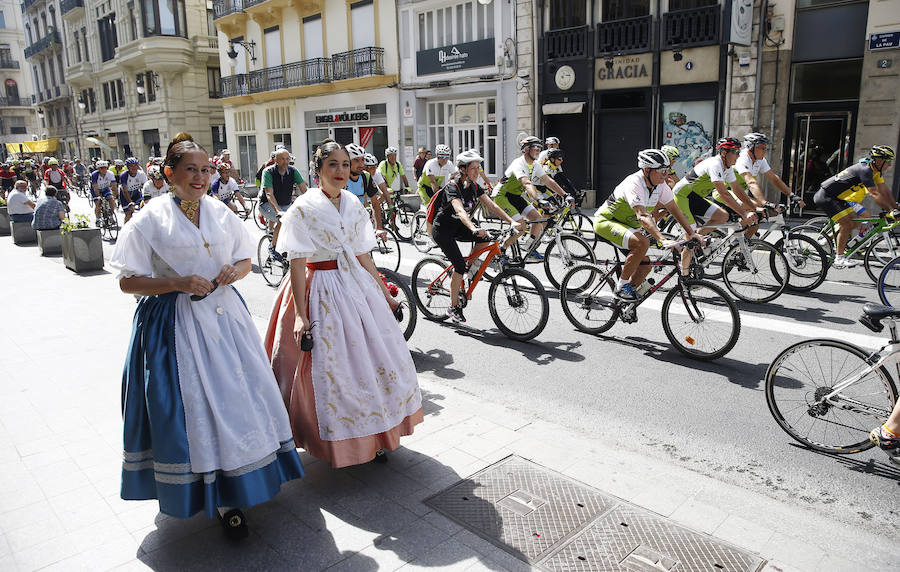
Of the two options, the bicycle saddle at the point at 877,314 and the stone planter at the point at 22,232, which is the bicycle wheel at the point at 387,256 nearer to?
the bicycle saddle at the point at 877,314

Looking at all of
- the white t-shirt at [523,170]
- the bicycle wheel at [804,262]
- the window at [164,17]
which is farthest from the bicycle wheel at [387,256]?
the window at [164,17]

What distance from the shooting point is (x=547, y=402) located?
5.43 m

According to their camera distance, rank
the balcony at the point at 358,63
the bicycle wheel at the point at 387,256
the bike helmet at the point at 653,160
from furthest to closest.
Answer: the balcony at the point at 358,63, the bicycle wheel at the point at 387,256, the bike helmet at the point at 653,160

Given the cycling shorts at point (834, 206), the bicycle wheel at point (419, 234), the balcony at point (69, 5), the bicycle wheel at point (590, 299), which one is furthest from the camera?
the balcony at point (69, 5)

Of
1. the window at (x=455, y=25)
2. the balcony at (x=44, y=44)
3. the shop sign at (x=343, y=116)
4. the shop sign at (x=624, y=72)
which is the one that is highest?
the balcony at (x=44, y=44)

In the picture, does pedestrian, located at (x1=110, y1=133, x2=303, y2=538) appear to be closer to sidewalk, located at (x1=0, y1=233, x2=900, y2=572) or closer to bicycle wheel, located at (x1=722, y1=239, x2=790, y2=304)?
sidewalk, located at (x1=0, y1=233, x2=900, y2=572)

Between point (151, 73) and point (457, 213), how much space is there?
4189cm

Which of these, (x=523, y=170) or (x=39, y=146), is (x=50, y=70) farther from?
(x=523, y=170)

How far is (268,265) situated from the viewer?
34.8ft

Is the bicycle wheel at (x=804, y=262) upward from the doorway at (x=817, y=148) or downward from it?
downward

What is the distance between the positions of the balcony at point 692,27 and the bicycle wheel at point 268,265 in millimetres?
13040

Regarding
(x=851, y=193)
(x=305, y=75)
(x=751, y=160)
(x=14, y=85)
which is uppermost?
(x=14, y=85)

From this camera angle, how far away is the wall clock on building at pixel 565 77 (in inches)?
808

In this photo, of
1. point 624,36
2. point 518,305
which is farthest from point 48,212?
point 624,36
